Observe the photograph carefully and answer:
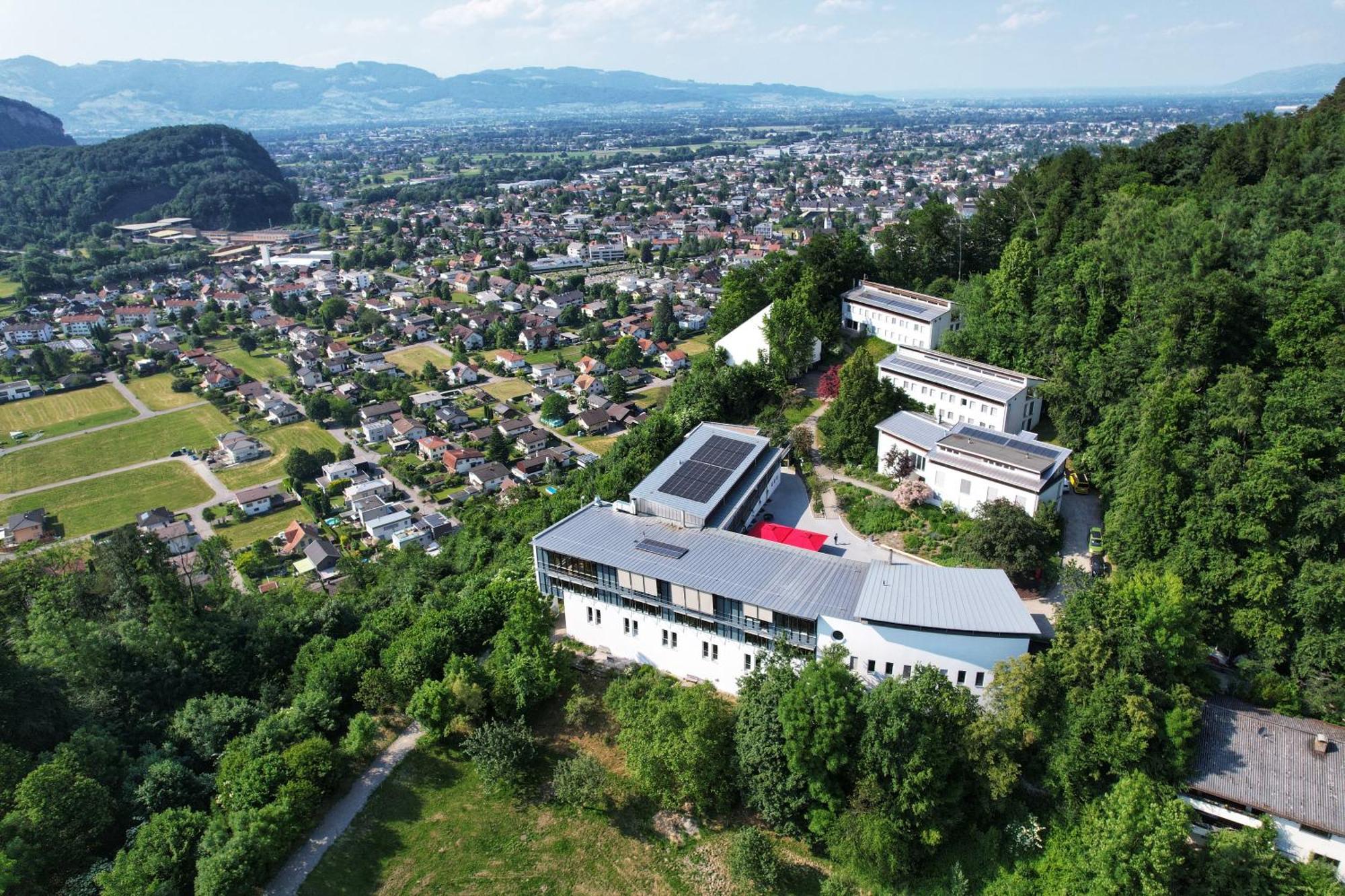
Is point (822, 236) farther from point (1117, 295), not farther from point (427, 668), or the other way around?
point (427, 668)

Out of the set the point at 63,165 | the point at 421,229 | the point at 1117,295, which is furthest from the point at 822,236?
the point at 63,165

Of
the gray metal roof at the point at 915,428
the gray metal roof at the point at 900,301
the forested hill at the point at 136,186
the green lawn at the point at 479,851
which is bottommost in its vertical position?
the green lawn at the point at 479,851

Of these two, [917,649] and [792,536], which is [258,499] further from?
[917,649]

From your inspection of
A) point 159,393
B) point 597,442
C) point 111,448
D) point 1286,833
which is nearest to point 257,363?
point 159,393

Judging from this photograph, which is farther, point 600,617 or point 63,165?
point 63,165

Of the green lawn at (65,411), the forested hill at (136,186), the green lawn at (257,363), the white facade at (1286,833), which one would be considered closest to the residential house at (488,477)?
the green lawn at (257,363)

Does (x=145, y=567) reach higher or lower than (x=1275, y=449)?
lower

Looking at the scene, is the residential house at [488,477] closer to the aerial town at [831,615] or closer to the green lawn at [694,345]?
the aerial town at [831,615]
